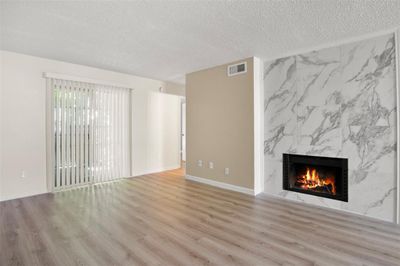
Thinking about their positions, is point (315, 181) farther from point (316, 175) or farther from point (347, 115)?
point (347, 115)

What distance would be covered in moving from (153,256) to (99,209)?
1.75 m

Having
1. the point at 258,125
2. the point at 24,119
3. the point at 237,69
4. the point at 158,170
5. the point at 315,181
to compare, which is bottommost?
the point at 158,170

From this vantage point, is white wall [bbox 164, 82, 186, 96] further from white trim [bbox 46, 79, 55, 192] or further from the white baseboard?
white trim [bbox 46, 79, 55, 192]

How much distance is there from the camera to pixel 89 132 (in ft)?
16.3

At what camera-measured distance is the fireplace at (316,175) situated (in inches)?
139

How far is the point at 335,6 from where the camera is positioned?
252cm

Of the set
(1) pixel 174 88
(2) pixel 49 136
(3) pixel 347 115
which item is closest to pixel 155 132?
(1) pixel 174 88

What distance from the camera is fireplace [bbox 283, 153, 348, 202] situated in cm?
A: 354

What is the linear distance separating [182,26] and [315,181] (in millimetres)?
3487

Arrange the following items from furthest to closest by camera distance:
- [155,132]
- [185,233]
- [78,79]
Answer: [155,132] < [78,79] < [185,233]

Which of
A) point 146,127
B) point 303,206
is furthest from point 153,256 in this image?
point 146,127

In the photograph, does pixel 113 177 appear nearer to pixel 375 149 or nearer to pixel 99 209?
pixel 99 209

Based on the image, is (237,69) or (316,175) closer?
(316,175)

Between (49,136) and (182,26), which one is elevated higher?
(182,26)
